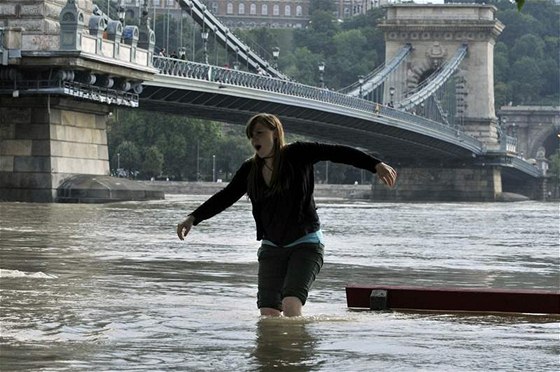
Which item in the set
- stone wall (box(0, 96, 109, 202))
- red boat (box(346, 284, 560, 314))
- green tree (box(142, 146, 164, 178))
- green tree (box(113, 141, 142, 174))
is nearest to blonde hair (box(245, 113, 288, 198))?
red boat (box(346, 284, 560, 314))

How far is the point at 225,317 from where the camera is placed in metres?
11.8

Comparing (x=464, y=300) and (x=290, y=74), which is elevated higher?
(x=290, y=74)

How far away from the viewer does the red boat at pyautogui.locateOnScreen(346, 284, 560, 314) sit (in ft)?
38.9

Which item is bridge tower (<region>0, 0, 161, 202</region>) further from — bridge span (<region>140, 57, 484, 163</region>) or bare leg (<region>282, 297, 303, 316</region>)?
bare leg (<region>282, 297, 303, 316</region>)

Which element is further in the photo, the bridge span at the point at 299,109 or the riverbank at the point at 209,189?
the riverbank at the point at 209,189

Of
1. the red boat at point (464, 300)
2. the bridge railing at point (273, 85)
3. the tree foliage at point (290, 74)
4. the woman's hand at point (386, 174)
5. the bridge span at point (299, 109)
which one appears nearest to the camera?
the woman's hand at point (386, 174)

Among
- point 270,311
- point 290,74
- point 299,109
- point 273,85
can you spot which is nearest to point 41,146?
point 273,85

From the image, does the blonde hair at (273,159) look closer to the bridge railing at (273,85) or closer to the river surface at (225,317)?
the river surface at (225,317)

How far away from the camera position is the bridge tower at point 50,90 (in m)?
47.2

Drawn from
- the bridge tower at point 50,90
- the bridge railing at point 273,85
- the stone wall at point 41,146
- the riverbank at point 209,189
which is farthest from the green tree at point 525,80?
the stone wall at point 41,146

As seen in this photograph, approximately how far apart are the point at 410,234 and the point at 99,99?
62.7ft

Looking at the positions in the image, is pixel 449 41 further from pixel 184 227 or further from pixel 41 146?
pixel 184 227

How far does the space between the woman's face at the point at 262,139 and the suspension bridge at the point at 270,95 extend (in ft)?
119

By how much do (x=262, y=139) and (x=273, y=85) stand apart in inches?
2484
